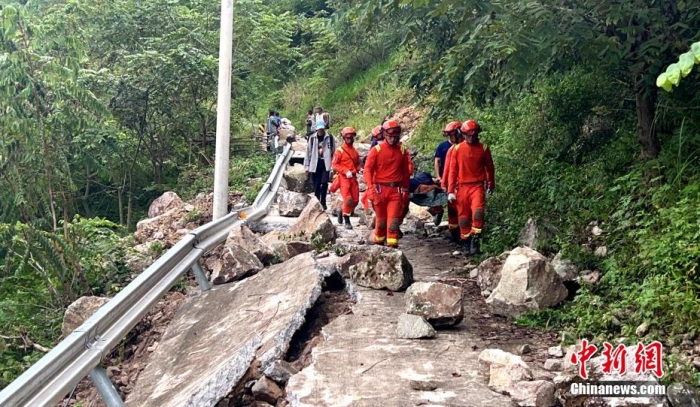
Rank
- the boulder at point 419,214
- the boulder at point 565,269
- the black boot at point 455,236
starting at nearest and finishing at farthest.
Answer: the boulder at point 565,269
the black boot at point 455,236
the boulder at point 419,214

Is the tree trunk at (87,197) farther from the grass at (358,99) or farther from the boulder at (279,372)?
the boulder at (279,372)

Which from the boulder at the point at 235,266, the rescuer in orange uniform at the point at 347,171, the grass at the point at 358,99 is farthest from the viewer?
the grass at the point at 358,99

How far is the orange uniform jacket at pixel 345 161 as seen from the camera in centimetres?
1077

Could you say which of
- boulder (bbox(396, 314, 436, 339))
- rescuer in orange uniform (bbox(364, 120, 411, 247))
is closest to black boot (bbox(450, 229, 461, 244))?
Result: rescuer in orange uniform (bbox(364, 120, 411, 247))

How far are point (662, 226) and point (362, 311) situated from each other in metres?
2.98

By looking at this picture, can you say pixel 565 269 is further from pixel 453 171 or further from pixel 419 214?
pixel 419 214

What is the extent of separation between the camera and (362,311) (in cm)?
630

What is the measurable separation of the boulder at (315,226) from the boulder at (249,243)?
3.11ft

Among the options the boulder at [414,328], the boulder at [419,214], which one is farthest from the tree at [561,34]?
the boulder at [419,214]

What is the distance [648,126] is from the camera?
25.4 ft

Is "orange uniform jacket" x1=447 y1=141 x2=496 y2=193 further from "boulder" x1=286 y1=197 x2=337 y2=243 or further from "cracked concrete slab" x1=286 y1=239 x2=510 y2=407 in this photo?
"cracked concrete slab" x1=286 y1=239 x2=510 y2=407

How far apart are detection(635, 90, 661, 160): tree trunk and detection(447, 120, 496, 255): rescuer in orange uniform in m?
1.83

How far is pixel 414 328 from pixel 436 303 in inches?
15.6

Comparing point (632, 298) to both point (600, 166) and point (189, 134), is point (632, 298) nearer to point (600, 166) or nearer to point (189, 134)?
point (600, 166)
